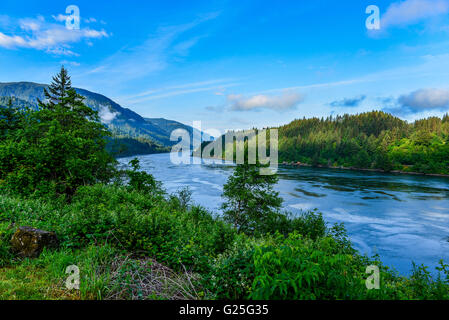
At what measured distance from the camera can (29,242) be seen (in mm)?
5523

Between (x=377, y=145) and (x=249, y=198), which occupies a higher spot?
(x=377, y=145)

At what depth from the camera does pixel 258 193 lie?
74.6 ft

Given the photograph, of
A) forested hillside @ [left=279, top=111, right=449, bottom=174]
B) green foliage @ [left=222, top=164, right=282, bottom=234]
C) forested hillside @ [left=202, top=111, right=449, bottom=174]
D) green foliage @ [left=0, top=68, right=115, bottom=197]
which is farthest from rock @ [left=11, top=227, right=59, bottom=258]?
forested hillside @ [left=279, top=111, right=449, bottom=174]

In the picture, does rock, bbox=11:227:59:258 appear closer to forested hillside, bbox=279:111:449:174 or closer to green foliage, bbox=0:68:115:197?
green foliage, bbox=0:68:115:197

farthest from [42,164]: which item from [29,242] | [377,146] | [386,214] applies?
[377,146]

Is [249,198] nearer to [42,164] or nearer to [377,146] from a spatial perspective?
[42,164]

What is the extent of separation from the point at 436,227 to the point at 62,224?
118 feet

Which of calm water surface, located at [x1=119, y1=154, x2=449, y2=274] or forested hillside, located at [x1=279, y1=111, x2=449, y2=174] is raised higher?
forested hillside, located at [x1=279, y1=111, x2=449, y2=174]

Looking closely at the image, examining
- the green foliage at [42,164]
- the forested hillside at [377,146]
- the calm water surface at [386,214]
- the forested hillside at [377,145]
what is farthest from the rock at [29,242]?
the forested hillside at [377,145]

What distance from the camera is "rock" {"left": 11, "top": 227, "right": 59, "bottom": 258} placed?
17.8 ft

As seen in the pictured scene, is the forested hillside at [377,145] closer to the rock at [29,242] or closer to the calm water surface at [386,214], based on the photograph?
the calm water surface at [386,214]
